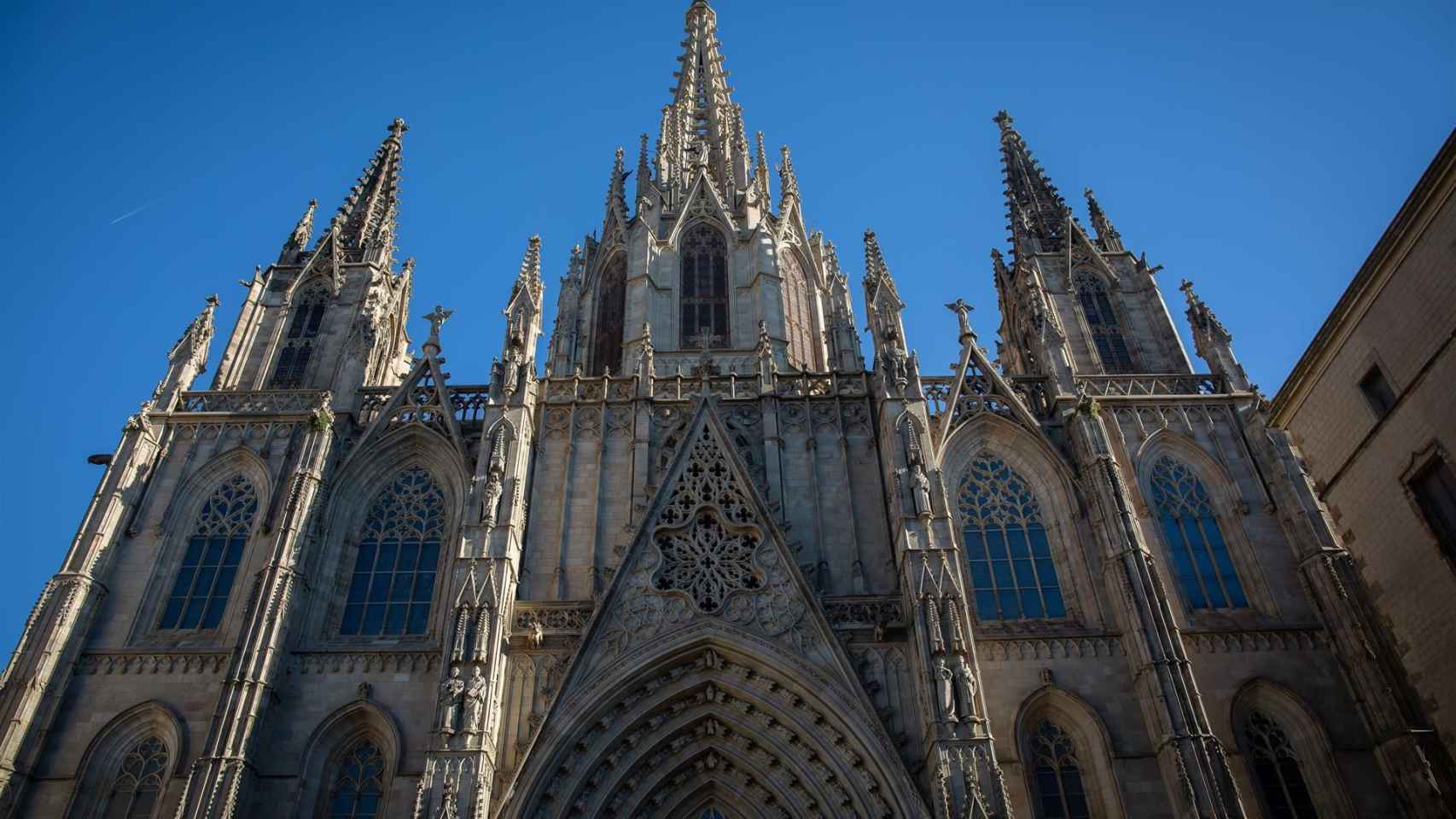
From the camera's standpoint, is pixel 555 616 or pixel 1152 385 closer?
pixel 555 616

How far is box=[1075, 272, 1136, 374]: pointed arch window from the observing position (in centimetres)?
2608

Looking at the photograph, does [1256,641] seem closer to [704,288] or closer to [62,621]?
[704,288]

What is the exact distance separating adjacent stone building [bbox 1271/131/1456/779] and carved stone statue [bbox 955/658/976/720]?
740cm

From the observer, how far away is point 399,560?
69.8 ft

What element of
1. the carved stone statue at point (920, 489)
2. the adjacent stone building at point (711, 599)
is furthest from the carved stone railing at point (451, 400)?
the carved stone statue at point (920, 489)

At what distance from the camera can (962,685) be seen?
1658 centimetres

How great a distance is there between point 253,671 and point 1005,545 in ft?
49.3

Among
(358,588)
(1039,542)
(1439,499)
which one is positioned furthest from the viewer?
(1039,542)

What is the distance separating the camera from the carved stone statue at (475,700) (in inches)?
648

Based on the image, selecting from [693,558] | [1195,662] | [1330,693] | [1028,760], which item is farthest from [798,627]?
[1330,693]

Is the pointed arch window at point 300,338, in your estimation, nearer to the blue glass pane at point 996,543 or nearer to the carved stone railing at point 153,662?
the carved stone railing at point 153,662

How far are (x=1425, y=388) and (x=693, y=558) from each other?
42.0 ft

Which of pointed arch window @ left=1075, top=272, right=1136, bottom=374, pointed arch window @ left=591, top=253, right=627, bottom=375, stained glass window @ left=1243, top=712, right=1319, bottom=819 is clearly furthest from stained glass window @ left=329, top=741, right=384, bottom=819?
pointed arch window @ left=1075, top=272, right=1136, bottom=374

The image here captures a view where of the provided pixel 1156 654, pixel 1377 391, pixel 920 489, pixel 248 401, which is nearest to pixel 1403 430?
pixel 1377 391
